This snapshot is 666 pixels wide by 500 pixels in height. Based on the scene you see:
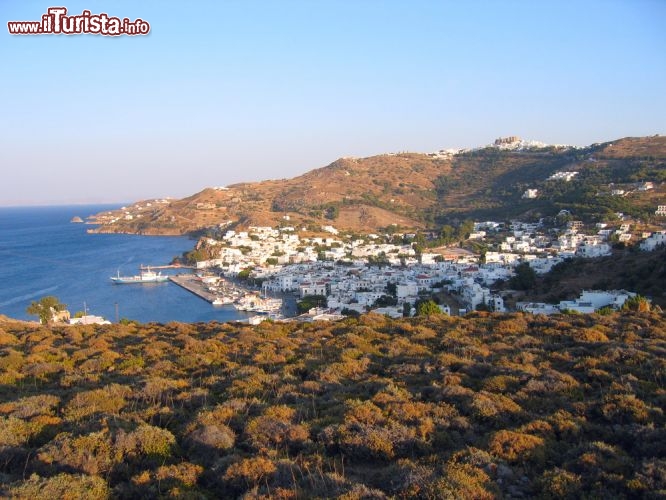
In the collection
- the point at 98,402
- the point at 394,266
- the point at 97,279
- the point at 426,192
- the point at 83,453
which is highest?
the point at 426,192

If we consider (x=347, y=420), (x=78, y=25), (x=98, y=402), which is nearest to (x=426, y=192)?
(x=78, y=25)

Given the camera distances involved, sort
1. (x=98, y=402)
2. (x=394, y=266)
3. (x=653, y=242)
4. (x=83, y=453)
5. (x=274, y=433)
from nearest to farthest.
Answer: (x=83, y=453) → (x=274, y=433) → (x=98, y=402) → (x=653, y=242) → (x=394, y=266)

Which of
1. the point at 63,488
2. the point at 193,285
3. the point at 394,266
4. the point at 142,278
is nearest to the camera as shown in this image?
the point at 63,488

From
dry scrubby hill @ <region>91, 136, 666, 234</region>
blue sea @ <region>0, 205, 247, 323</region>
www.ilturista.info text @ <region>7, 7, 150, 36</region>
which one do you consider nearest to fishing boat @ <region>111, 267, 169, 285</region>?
blue sea @ <region>0, 205, 247, 323</region>

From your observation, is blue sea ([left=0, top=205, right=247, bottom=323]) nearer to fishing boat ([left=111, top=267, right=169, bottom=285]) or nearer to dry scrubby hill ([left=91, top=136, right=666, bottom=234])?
fishing boat ([left=111, top=267, right=169, bottom=285])

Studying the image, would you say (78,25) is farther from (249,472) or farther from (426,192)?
(426,192)

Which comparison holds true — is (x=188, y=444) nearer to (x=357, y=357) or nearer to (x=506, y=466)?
(x=506, y=466)

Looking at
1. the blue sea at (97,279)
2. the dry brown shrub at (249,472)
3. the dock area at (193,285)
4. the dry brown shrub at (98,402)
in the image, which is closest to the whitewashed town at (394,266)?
the dock area at (193,285)
